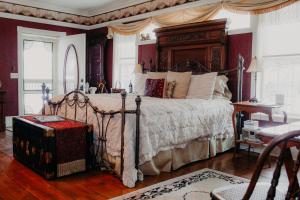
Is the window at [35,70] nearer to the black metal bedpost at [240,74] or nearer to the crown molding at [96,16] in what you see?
the crown molding at [96,16]

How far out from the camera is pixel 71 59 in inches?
261

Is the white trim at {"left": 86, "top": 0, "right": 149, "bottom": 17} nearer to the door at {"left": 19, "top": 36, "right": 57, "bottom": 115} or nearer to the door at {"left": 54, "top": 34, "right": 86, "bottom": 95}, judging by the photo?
the door at {"left": 54, "top": 34, "right": 86, "bottom": 95}

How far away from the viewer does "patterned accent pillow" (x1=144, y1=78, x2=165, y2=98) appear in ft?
14.6

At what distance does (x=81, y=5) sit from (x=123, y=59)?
5.17 feet

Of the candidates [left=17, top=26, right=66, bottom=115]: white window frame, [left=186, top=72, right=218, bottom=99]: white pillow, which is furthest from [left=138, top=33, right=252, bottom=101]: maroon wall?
[left=17, top=26, right=66, bottom=115]: white window frame

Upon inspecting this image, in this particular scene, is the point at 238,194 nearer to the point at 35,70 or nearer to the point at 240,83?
the point at 240,83

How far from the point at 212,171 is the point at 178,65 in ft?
7.77

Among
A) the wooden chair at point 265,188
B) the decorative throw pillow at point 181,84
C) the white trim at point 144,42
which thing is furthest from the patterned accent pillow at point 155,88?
the wooden chair at point 265,188

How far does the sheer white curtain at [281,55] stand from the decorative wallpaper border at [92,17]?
1594mm

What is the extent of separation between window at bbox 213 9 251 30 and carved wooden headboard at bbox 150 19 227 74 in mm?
177

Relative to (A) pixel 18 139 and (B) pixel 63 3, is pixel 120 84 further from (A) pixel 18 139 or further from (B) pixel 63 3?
(A) pixel 18 139

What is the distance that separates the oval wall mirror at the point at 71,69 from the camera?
6539 mm

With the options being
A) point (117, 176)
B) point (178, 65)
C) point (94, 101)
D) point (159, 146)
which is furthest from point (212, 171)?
point (178, 65)

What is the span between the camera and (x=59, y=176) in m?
2.95
